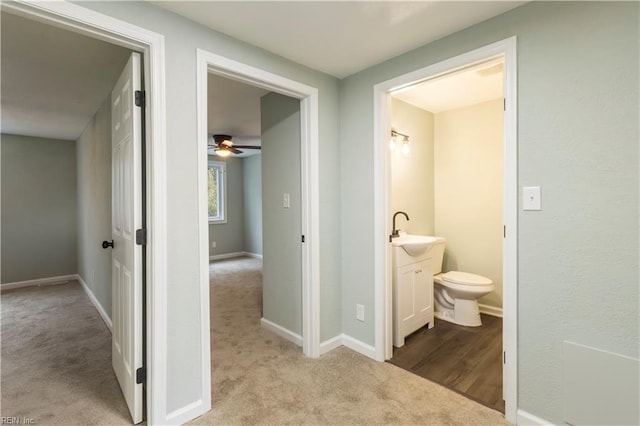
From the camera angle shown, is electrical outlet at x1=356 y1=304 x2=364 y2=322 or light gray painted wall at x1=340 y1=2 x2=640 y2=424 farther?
electrical outlet at x1=356 y1=304 x2=364 y2=322

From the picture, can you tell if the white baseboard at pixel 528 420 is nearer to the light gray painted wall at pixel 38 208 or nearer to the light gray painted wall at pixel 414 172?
the light gray painted wall at pixel 414 172

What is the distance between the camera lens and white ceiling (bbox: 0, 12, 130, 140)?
1.89m

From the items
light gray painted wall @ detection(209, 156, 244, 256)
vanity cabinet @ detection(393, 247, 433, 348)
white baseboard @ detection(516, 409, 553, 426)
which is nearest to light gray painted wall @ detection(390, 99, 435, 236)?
vanity cabinet @ detection(393, 247, 433, 348)

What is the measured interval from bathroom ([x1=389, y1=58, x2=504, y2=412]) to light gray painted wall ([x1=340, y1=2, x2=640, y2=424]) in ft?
3.81

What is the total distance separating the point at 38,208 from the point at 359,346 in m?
5.36

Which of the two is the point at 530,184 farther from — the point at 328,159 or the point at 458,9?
the point at 328,159

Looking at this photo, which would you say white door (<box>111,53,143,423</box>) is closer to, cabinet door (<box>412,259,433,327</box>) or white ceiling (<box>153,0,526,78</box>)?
white ceiling (<box>153,0,526,78</box>)

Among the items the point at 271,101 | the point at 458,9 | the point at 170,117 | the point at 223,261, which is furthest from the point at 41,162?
the point at 458,9

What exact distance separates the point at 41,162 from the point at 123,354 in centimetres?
454

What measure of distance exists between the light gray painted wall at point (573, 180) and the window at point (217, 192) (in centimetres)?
607

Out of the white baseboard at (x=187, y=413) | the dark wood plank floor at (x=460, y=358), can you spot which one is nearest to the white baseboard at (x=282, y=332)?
the dark wood plank floor at (x=460, y=358)

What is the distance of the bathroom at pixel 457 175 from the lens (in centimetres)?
303

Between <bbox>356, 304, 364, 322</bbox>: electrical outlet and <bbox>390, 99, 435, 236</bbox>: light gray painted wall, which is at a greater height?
<bbox>390, 99, 435, 236</bbox>: light gray painted wall

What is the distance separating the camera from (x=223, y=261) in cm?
659
